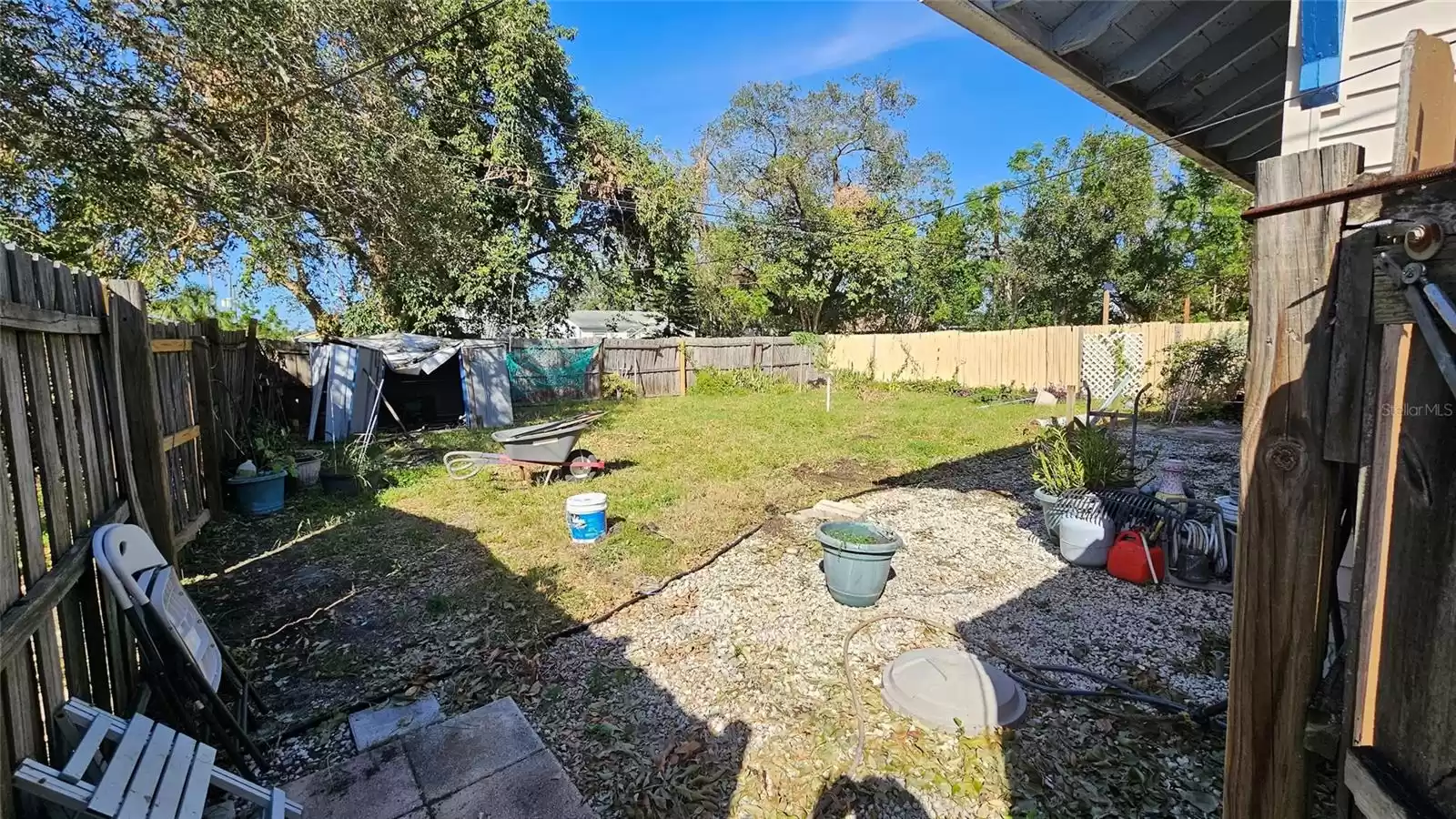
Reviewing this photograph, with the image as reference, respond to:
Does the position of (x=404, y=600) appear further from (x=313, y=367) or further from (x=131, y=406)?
(x=313, y=367)

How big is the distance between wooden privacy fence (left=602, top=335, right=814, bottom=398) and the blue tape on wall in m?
12.3

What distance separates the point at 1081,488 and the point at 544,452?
15.5 feet

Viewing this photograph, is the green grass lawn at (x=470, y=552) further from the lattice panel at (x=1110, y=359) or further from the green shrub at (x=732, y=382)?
the green shrub at (x=732, y=382)

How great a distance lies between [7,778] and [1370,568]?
273cm

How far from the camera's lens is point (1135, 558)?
3.63 m

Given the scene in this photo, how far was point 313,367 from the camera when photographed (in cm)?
889

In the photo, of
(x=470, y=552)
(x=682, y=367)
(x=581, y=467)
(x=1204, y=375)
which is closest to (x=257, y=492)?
(x=470, y=552)

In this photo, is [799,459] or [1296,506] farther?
[799,459]

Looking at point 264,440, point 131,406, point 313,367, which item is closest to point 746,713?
point 131,406

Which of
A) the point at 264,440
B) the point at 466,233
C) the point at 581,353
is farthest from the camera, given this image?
the point at 581,353

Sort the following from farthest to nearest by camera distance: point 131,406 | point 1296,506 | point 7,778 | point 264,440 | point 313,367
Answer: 1. point 313,367
2. point 264,440
3. point 131,406
4. point 7,778
5. point 1296,506

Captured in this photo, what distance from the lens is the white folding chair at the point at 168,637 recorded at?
1984 mm

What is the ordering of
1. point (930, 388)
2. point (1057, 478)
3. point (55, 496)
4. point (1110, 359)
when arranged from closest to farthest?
point (55, 496) → point (1057, 478) → point (1110, 359) → point (930, 388)

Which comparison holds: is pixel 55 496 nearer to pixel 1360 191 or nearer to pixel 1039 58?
pixel 1360 191
